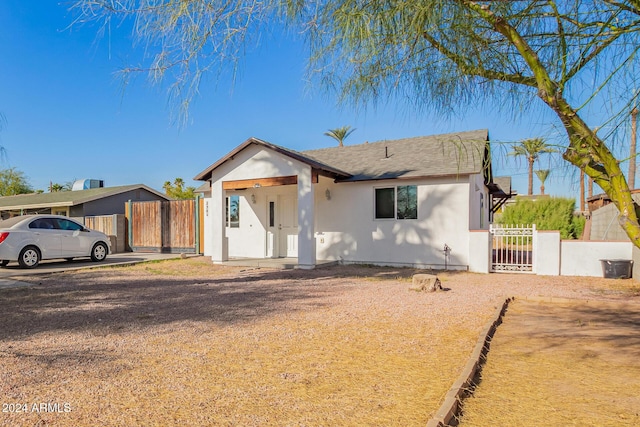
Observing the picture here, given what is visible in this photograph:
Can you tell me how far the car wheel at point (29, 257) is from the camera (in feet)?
39.5

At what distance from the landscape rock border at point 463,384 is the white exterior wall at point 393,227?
23.1 feet

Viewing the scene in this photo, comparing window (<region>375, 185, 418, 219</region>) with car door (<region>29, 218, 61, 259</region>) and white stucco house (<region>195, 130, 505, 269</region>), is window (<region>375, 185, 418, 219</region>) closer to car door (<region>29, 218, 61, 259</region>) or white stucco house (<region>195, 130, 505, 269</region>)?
white stucco house (<region>195, 130, 505, 269</region>)

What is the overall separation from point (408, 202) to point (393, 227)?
0.95m

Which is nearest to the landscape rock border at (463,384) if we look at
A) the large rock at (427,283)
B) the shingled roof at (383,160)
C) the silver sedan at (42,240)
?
the large rock at (427,283)

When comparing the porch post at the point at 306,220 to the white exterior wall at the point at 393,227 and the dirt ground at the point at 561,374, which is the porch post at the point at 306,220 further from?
the dirt ground at the point at 561,374

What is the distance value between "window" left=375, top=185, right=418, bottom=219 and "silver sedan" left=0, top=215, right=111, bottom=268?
33.7 feet

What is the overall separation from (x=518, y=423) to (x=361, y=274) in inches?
335

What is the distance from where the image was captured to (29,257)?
40.1 feet

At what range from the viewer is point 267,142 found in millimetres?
13367

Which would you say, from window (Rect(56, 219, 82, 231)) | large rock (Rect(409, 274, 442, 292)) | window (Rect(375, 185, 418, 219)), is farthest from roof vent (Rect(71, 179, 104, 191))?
large rock (Rect(409, 274, 442, 292))

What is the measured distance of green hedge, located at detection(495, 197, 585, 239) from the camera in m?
22.9

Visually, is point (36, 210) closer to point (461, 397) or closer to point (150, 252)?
point (150, 252)

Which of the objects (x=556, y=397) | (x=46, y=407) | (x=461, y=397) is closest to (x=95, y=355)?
(x=46, y=407)

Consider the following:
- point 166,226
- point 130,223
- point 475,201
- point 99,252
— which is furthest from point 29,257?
point 475,201
